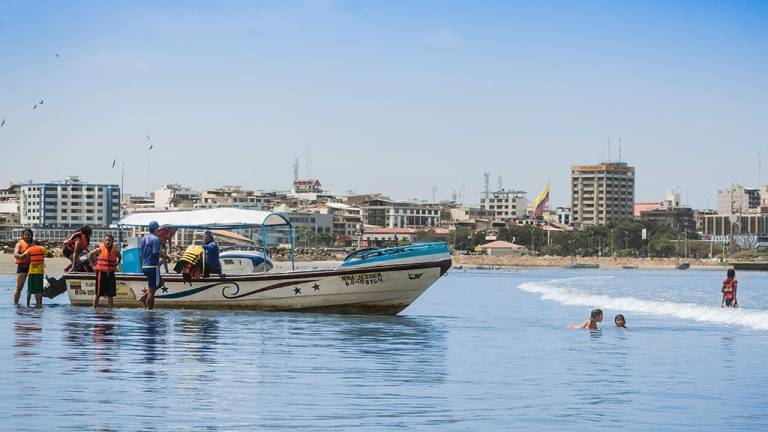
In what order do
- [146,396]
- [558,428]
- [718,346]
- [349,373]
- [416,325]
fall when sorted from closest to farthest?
1. [558,428]
2. [146,396]
3. [349,373]
4. [718,346]
5. [416,325]

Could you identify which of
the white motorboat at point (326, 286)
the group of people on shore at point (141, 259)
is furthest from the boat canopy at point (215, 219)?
the white motorboat at point (326, 286)

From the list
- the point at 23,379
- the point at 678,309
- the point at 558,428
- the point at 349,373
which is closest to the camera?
the point at 558,428

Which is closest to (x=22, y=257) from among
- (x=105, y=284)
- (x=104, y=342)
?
(x=105, y=284)

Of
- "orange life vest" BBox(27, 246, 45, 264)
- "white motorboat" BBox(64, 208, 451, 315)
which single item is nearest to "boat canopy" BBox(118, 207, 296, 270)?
"white motorboat" BBox(64, 208, 451, 315)

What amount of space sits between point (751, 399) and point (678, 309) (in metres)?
20.9

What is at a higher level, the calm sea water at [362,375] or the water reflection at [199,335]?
the water reflection at [199,335]

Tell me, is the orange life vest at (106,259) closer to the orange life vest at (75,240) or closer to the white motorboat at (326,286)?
the white motorboat at (326,286)

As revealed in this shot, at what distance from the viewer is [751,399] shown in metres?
13.4

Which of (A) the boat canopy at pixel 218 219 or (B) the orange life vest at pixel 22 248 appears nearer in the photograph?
(B) the orange life vest at pixel 22 248

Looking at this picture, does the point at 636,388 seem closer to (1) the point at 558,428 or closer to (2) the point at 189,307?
(1) the point at 558,428

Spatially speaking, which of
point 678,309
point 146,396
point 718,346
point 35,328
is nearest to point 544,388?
point 146,396

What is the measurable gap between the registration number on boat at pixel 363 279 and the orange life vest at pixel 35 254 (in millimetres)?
6238

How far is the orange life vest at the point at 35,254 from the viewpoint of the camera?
26156mm

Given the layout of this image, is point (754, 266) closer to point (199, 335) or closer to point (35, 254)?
point (35, 254)
